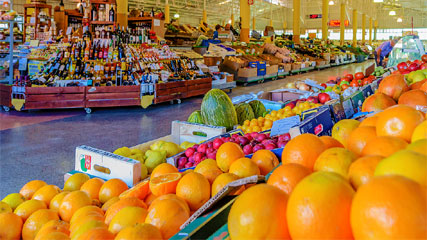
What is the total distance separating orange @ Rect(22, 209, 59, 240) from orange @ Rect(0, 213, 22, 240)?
1.1 inches

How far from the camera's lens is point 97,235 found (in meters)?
1.22

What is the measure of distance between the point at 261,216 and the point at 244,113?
11.5 feet

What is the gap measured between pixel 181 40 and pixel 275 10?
3830cm

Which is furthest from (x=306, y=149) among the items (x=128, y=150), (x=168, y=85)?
(x=168, y=85)

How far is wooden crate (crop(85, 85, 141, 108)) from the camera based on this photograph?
24.1ft

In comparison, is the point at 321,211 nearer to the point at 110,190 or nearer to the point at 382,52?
the point at 110,190

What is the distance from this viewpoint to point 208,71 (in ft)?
36.0

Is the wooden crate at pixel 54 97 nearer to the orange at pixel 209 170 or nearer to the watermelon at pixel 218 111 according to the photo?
the watermelon at pixel 218 111

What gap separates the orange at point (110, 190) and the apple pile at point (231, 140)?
0.59m

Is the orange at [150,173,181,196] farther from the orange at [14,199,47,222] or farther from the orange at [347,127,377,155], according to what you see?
the orange at [347,127,377,155]

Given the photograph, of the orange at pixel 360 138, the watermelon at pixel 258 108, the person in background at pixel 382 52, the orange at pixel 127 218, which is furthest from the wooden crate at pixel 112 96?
the person in background at pixel 382 52

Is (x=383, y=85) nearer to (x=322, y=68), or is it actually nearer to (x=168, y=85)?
(x=168, y=85)

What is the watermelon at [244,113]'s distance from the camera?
4316 mm

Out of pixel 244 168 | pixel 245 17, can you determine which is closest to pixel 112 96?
Result: pixel 244 168
